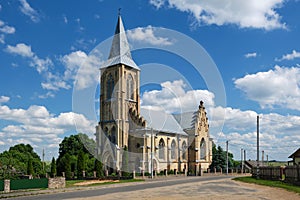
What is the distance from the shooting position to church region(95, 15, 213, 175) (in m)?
Result: 56.7

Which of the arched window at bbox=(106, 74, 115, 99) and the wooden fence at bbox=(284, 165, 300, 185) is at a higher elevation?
the arched window at bbox=(106, 74, 115, 99)

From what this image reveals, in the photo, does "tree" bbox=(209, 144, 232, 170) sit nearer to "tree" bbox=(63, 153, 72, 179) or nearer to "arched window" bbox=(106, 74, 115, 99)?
"arched window" bbox=(106, 74, 115, 99)

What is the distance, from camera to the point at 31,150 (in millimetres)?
83938

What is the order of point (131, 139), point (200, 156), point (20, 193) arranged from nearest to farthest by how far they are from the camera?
point (20, 193) < point (131, 139) < point (200, 156)

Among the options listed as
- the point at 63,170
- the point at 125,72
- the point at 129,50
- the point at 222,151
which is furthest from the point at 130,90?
the point at 222,151

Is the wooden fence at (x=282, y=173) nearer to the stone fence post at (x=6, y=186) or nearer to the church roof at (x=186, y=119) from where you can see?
the stone fence post at (x=6, y=186)

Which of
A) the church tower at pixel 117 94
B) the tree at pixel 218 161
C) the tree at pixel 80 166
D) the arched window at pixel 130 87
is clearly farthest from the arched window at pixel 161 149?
the tree at pixel 80 166

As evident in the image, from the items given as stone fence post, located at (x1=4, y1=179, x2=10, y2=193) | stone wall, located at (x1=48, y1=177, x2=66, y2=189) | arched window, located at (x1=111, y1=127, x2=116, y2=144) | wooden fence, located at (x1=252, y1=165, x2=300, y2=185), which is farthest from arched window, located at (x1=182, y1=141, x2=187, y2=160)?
stone fence post, located at (x1=4, y1=179, x2=10, y2=193)

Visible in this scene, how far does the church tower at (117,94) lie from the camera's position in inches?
2293

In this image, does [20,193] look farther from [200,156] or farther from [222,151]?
[222,151]

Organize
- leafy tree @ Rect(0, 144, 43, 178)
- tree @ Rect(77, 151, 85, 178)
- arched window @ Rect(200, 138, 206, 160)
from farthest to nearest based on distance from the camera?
arched window @ Rect(200, 138, 206, 160) → tree @ Rect(77, 151, 85, 178) → leafy tree @ Rect(0, 144, 43, 178)

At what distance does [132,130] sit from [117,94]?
6994 mm

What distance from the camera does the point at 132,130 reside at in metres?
59.0

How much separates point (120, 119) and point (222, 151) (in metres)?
26.7
